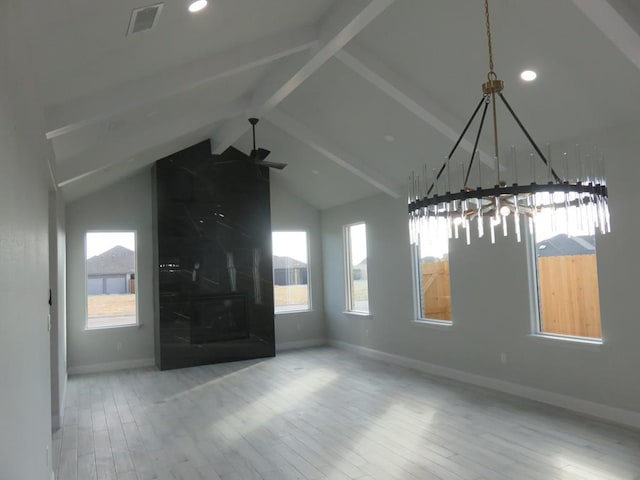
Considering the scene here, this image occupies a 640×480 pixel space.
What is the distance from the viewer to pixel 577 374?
4754 mm

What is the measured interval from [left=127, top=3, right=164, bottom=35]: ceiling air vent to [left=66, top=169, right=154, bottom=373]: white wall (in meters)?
5.59

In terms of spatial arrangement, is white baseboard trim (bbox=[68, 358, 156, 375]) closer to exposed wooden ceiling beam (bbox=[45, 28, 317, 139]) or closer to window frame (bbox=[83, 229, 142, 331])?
window frame (bbox=[83, 229, 142, 331])

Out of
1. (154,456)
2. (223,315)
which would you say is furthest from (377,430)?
(223,315)

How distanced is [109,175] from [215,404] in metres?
3.58

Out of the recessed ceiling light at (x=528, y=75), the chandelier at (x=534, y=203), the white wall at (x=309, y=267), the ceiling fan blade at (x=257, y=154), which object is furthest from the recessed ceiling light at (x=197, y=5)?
the white wall at (x=309, y=267)

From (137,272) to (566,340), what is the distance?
6428 mm

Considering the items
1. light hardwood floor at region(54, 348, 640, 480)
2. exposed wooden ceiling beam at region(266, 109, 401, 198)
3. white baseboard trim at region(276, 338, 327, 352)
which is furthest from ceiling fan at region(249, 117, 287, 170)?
white baseboard trim at region(276, 338, 327, 352)

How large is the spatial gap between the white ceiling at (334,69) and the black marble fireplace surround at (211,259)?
61.2 inches

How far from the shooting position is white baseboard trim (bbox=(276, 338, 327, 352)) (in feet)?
29.3

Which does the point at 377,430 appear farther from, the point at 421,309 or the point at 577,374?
the point at 421,309

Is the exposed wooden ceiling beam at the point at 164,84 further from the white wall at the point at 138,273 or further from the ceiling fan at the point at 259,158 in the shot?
the white wall at the point at 138,273

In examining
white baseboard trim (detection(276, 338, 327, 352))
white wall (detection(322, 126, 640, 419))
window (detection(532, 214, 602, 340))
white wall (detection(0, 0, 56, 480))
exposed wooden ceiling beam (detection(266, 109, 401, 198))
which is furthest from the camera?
white baseboard trim (detection(276, 338, 327, 352))

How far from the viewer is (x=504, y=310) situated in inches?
219

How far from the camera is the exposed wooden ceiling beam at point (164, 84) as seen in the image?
355 cm
